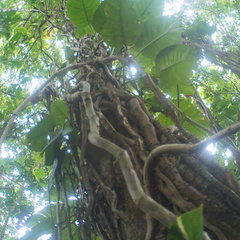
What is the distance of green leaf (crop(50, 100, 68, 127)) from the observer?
1.30 metres

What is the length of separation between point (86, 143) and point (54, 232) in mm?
523

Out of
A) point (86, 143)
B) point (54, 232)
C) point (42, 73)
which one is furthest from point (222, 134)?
point (42, 73)

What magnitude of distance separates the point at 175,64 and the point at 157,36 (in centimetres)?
16

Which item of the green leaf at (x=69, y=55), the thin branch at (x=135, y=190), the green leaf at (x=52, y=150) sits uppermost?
the green leaf at (x=69, y=55)

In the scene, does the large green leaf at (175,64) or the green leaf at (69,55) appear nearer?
the large green leaf at (175,64)

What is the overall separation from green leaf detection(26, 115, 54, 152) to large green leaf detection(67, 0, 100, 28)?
0.51 meters

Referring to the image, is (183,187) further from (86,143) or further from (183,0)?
(183,0)

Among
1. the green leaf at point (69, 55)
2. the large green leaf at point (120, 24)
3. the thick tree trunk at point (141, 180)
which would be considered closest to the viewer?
the thick tree trunk at point (141, 180)

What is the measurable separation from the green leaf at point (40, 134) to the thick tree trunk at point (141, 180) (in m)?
0.19

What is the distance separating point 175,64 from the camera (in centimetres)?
127

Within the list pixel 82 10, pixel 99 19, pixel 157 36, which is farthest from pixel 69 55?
pixel 157 36

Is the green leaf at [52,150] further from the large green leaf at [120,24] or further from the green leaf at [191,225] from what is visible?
the green leaf at [191,225]

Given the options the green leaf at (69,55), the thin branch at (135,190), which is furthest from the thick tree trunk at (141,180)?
the green leaf at (69,55)

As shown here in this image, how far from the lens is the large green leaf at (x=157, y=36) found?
1.19m
